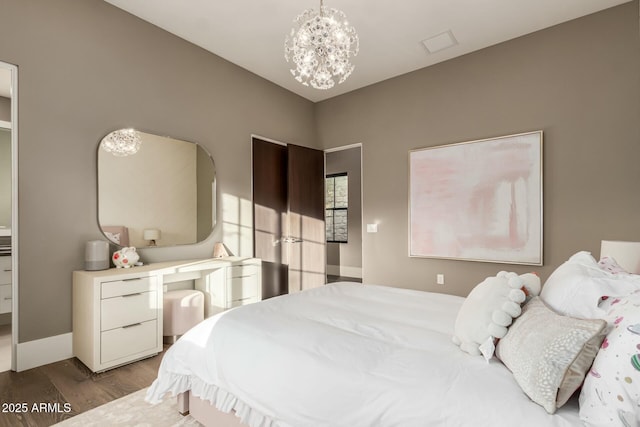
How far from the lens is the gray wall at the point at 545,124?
108 inches

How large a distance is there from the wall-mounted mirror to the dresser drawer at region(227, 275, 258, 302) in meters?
0.62

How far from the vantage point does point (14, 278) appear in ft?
7.68

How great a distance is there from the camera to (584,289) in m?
1.21

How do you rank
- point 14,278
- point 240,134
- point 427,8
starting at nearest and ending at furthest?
point 14,278, point 427,8, point 240,134

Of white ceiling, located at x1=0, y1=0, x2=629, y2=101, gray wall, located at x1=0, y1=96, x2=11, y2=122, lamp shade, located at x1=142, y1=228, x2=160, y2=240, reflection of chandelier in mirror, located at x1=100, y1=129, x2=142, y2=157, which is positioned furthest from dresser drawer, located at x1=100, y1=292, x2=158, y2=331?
white ceiling, located at x1=0, y1=0, x2=629, y2=101

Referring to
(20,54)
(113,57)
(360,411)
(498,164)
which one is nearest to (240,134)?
(113,57)

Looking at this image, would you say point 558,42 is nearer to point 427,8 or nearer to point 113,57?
point 427,8

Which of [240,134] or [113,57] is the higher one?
[113,57]

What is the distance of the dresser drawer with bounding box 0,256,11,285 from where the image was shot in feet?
7.66

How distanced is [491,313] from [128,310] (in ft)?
8.24

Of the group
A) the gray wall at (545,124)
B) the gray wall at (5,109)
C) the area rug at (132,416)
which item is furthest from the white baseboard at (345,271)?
the gray wall at (5,109)

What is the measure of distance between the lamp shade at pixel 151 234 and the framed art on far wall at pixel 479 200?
2847 millimetres

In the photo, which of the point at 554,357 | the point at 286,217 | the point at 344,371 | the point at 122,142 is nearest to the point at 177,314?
the point at 122,142

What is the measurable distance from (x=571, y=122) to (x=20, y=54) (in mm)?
4675
